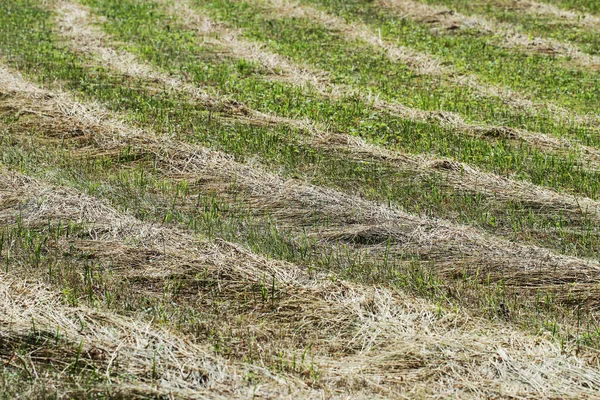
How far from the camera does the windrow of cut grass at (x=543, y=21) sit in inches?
556

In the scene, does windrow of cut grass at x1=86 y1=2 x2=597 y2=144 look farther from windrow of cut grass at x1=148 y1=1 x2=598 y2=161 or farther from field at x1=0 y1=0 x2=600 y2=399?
windrow of cut grass at x1=148 y1=1 x2=598 y2=161

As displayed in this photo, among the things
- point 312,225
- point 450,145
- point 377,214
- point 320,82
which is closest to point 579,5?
point 320,82

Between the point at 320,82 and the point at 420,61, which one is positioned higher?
the point at 420,61

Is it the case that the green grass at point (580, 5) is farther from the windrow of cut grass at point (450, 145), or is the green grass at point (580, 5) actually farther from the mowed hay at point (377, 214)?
the mowed hay at point (377, 214)

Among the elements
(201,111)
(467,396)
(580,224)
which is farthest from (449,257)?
(201,111)

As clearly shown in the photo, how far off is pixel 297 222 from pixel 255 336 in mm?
1974

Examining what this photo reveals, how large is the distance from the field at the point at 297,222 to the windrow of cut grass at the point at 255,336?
0.02m

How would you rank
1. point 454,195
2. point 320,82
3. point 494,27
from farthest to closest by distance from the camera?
point 494,27 < point 320,82 < point 454,195

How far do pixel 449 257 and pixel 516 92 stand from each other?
5.84m

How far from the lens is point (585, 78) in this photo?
12.3m

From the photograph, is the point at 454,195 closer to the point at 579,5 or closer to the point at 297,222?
the point at 297,222

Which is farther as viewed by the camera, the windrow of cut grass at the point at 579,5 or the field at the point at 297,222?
the windrow of cut grass at the point at 579,5

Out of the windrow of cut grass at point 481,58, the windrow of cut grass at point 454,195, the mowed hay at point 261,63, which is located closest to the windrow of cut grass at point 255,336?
the windrow of cut grass at point 454,195

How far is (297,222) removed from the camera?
7012mm
